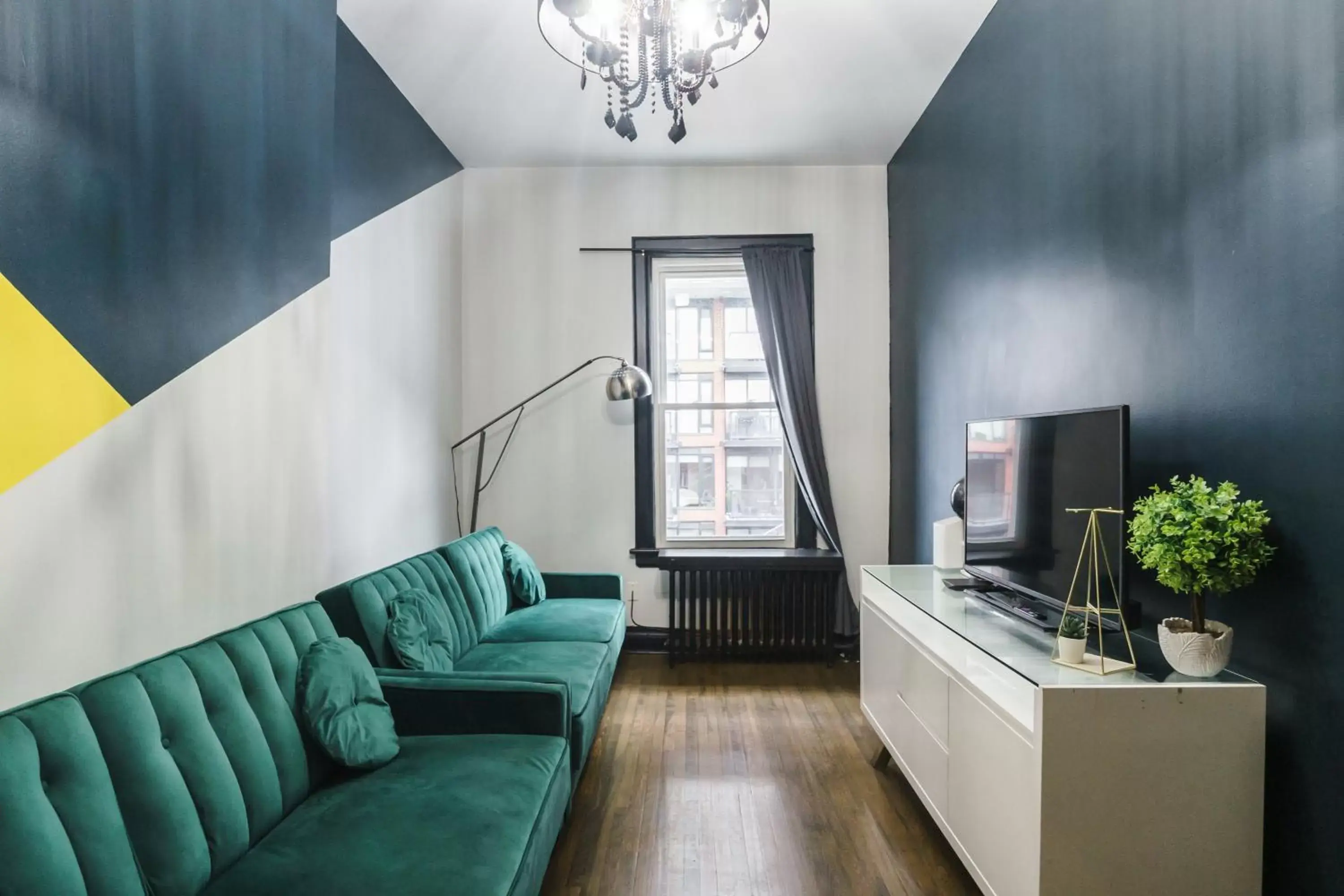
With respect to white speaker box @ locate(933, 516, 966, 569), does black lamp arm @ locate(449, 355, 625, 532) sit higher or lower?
higher

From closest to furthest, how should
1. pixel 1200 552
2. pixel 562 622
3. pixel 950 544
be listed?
1. pixel 1200 552
2. pixel 950 544
3. pixel 562 622

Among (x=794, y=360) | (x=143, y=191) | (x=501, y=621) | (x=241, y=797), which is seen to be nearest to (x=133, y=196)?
(x=143, y=191)

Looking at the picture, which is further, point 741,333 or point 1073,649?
point 741,333

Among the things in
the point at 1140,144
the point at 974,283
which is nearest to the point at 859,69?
the point at 974,283

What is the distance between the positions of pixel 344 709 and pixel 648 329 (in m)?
3.17

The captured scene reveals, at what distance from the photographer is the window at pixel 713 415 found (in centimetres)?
467

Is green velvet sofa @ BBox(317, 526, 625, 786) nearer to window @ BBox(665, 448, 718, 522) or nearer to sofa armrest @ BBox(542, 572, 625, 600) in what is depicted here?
sofa armrest @ BBox(542, 572, 625, 600)

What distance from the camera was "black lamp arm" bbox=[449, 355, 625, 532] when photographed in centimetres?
441

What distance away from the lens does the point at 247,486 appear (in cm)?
227

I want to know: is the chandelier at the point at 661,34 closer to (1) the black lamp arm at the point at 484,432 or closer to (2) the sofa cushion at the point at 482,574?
(2) the sofa cushion at the point at 482,574

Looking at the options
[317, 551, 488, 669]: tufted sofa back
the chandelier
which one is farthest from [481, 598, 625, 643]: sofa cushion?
the chandelier

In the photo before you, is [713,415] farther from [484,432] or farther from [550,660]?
[550,660]

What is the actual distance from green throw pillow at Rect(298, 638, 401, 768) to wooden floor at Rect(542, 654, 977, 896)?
0.69 m

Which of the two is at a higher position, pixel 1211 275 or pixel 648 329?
pixel 648 329
